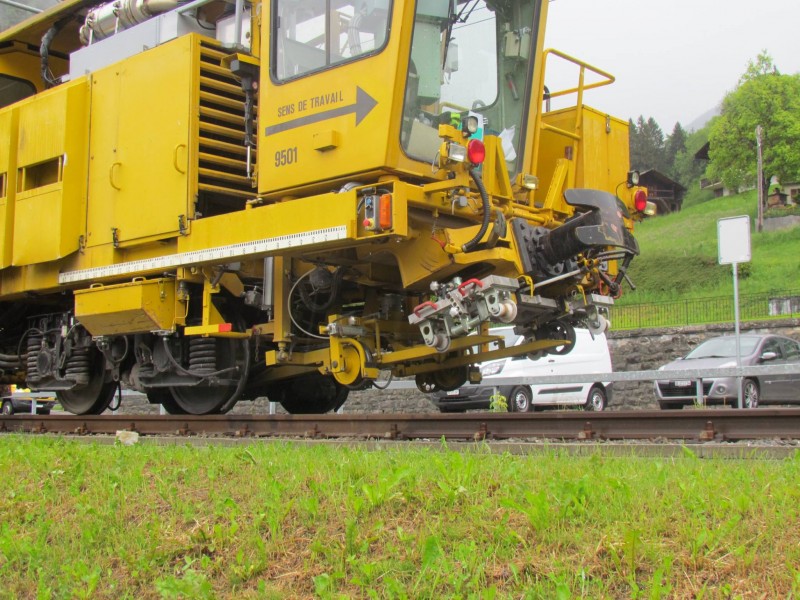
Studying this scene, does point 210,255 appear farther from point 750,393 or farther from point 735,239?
point 750,393

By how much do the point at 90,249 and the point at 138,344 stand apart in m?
1.23

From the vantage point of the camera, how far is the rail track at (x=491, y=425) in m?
6.48

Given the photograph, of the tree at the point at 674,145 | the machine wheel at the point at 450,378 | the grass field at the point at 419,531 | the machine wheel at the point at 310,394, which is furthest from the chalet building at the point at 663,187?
the grass field at the point at 419,531

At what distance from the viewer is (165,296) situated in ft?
29.0

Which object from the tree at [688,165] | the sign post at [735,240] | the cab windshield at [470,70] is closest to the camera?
the cab windshield at [470,70]

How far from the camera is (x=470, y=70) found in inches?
327

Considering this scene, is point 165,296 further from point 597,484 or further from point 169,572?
point 597,484

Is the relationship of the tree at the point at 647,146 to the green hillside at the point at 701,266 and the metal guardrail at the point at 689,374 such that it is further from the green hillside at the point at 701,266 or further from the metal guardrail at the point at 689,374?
the metal guardrail at the point at 689,374

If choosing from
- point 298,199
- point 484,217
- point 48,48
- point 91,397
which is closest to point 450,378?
point 484,217

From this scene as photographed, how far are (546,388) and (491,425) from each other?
9677mm

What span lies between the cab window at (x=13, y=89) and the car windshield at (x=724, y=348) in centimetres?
1264

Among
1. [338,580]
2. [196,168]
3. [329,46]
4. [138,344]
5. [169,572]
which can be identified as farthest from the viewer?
[138,344]

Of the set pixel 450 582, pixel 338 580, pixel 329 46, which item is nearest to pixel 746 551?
pixel 450 582

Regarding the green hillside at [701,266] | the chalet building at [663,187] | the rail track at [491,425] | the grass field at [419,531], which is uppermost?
the chalet building at [663,187]
